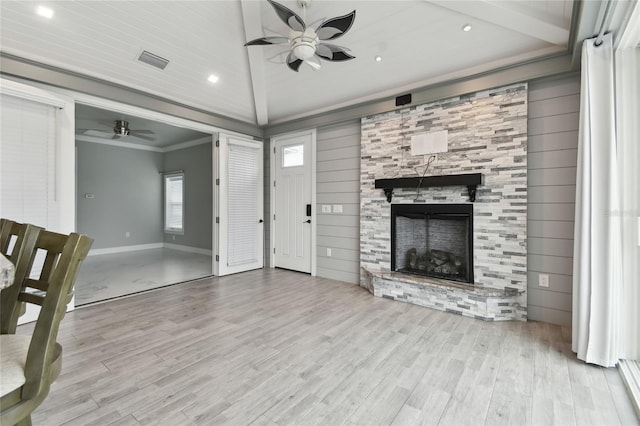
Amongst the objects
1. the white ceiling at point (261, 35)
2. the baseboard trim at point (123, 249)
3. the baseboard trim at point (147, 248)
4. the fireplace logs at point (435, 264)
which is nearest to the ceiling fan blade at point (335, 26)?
the white ceiling at point (261, 35)

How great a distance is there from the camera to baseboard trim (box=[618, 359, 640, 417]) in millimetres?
1830

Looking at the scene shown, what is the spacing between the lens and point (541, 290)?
123 inches

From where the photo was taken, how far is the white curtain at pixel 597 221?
2264mm

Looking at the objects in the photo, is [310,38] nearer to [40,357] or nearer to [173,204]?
[40,357]

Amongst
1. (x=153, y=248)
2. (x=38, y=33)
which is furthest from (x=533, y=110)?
(x=153, y=248)

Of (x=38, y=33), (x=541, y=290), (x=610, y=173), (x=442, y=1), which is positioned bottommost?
(x=541, y=290)

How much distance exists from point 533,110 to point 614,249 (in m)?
1.67

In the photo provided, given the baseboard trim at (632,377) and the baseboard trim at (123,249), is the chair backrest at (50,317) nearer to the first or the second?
the baseboard trim at (632,377)

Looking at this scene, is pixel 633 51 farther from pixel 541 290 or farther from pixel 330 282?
pixel 330 282

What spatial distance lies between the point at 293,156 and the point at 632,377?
15.8 ft

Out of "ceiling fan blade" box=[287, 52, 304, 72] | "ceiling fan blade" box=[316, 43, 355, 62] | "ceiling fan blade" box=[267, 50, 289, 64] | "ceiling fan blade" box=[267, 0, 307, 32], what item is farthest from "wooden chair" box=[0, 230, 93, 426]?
"ceiling fan blade" box=[267, 50, 289, 64]

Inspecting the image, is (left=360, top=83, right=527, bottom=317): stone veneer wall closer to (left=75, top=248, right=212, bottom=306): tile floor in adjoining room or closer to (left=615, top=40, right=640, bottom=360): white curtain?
(left=615, top=40, right=640, bottom=360): white curtain

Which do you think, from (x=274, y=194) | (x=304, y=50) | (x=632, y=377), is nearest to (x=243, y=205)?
(x=274, y=194)

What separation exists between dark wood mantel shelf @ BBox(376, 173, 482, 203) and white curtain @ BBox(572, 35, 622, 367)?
1000 mm
